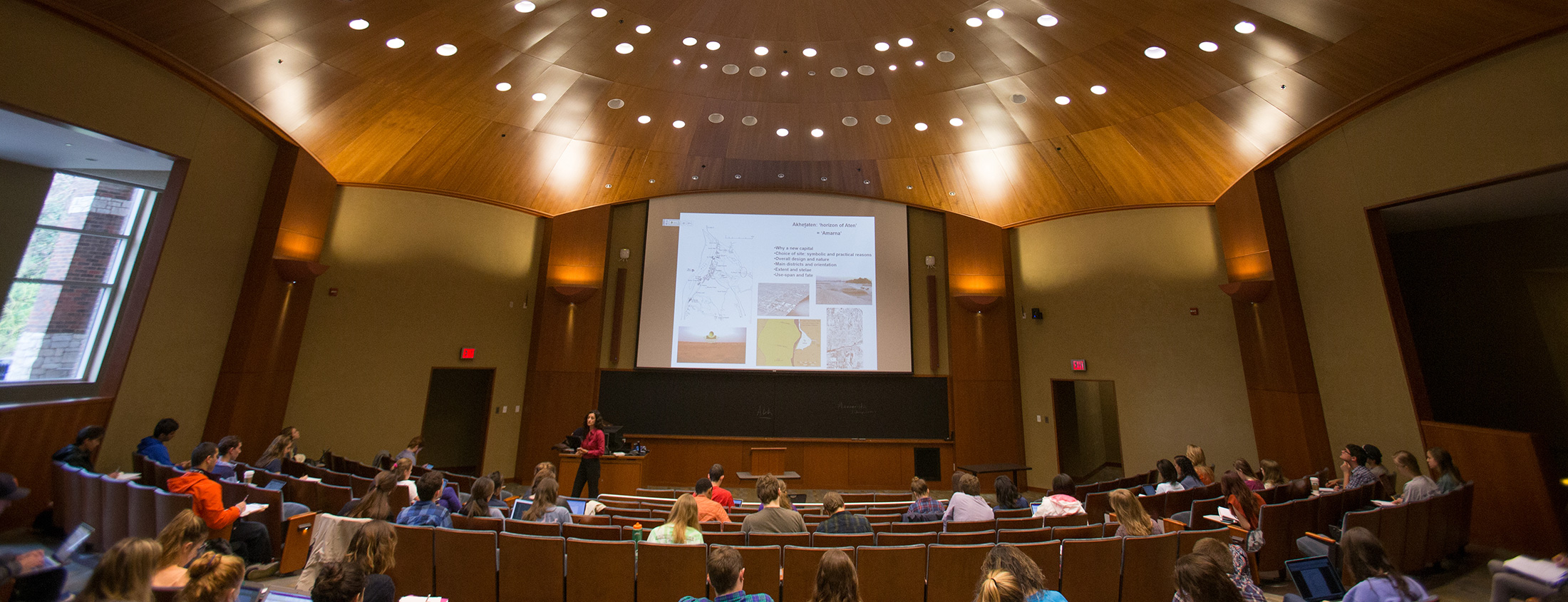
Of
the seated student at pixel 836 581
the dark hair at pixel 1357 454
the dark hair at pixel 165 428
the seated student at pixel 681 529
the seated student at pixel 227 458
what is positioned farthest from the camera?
the dark hair at pixel 1357 454

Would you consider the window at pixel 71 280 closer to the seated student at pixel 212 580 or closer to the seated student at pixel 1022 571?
the seated student at pixel 212 580

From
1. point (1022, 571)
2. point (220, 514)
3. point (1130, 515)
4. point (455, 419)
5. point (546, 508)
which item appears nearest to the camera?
point (1022, 571)

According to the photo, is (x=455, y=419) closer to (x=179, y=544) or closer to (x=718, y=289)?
(x=718, y=289)

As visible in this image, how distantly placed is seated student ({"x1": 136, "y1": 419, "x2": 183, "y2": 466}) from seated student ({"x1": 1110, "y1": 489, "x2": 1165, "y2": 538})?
7726 mm

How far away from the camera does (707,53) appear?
6.73 meters

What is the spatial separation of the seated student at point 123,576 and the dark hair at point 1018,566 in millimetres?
3133

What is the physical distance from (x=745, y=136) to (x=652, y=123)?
1.37 m

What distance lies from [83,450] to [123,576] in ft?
15.0

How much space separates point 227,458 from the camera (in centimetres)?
514

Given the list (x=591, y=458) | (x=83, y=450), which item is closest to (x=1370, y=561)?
(x=591, y=458)

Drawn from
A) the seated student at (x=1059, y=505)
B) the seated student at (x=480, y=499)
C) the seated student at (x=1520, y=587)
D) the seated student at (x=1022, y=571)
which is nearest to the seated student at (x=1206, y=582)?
the seated student at (x=1022, y=571)

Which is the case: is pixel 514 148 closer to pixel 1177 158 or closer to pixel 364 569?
pixel 364 569

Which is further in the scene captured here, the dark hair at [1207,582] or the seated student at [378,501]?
the seated student at [378,501]

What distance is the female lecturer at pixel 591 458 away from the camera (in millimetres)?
7277
